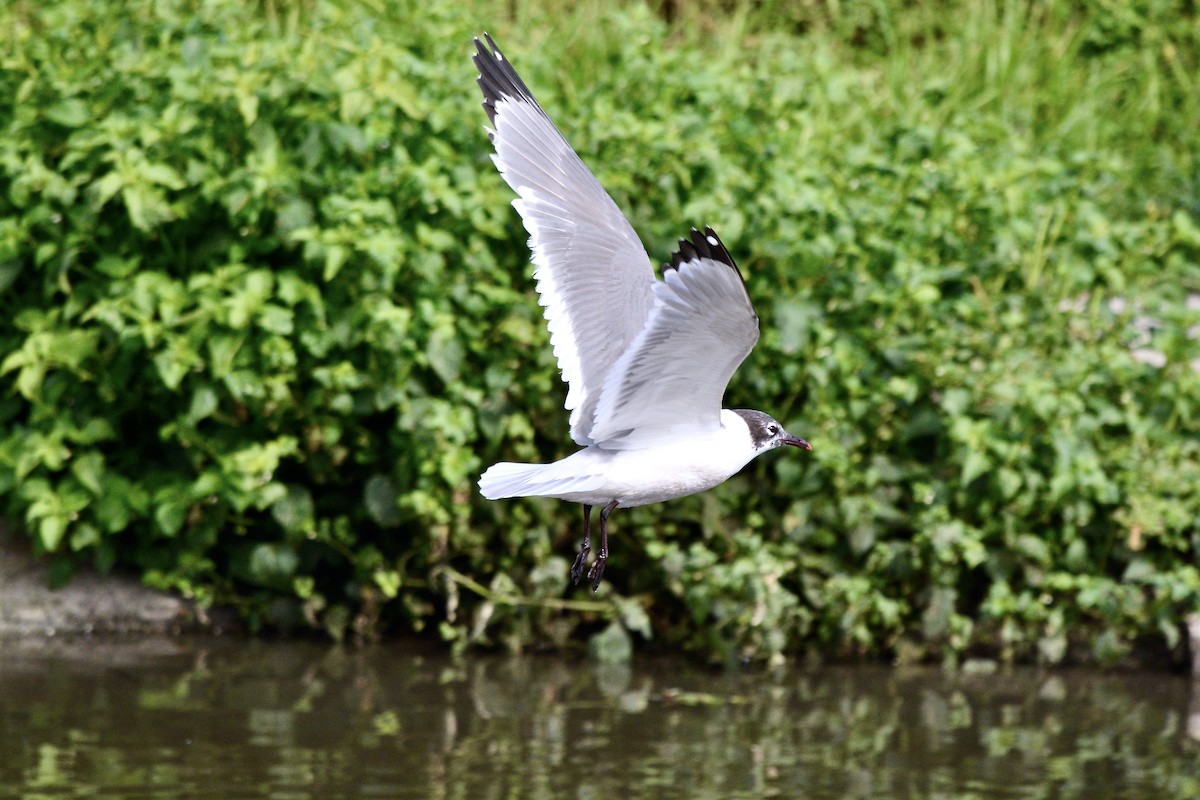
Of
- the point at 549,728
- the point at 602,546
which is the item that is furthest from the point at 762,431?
the point at 549,728

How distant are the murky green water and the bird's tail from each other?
48.3 inches

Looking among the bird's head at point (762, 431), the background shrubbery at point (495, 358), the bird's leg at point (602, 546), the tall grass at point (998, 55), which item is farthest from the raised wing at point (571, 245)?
the tall grass at point (998, 55)

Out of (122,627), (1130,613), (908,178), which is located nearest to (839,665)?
(1130,613)

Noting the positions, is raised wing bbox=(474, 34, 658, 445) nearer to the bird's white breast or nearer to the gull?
the gull

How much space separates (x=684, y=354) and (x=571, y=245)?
76 centimetres

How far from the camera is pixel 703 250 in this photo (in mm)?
3264

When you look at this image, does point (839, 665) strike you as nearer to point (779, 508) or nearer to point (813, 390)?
point (779, 508)

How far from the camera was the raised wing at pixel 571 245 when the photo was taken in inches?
163

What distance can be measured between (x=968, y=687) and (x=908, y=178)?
180cm

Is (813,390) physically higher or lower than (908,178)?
lower

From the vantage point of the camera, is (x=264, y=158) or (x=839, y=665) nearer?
(x=264, y=158)

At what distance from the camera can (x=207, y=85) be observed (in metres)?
5.46

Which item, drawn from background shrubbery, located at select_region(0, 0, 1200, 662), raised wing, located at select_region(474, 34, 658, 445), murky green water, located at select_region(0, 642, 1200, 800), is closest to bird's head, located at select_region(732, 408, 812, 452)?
raised wing, located at select_region(474, 34, 658, 445)

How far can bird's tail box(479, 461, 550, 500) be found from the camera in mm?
3662
